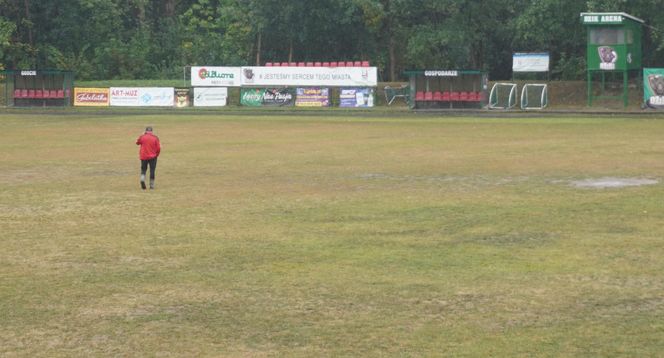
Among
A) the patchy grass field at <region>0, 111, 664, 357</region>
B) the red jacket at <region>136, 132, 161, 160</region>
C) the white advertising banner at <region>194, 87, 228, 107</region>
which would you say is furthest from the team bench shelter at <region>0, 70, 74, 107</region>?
the red jacket at <region>136, 132, 161, 160</region>

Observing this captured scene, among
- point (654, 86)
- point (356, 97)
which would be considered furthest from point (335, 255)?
point (356, 97)

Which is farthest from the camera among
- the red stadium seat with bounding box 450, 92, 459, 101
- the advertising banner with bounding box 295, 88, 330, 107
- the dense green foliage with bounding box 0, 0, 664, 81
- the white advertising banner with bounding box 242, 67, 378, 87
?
the dense green foliage with bounding box 0, 0, 664, 81

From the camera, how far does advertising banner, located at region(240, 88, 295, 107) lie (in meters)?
69.6

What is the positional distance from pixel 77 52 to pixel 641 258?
269 ft

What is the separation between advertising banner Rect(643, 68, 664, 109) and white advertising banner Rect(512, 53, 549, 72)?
8258 millimetres

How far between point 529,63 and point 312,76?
13.8 m

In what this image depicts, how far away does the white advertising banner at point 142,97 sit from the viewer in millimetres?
70188

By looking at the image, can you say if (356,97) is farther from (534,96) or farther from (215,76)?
(534,96)

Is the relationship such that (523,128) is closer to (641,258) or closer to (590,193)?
(590,193)

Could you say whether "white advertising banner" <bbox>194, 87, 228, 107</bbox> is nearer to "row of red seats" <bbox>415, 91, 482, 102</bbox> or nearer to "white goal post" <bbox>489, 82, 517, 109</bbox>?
"row of red seats" <bbox>415, 91, 482, 102</bbox>

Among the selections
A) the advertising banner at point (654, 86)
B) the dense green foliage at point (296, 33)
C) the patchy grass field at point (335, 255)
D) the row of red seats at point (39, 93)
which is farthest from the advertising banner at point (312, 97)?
the patchy grass field at point (335, 255)

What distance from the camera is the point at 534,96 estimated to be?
68688 millimetres

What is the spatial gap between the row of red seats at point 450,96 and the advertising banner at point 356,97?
474cm

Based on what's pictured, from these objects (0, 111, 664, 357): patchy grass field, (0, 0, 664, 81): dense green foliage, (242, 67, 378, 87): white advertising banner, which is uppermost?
(0, 0, 664, 81): dense green foliage
